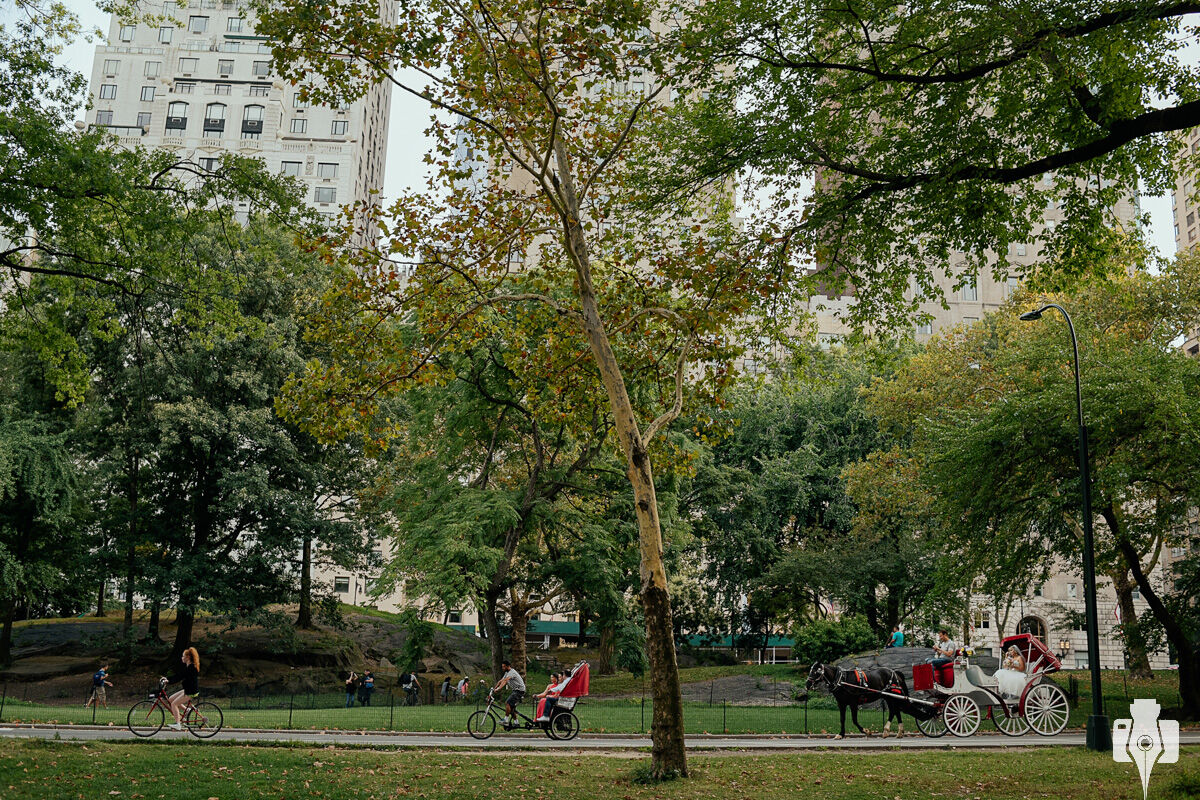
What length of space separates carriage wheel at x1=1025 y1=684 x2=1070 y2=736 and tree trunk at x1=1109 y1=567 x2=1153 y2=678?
346 inches

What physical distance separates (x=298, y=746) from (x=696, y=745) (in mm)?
8031

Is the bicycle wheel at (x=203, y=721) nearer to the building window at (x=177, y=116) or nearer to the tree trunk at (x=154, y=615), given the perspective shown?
the tree trunk at (x=154, y=615)

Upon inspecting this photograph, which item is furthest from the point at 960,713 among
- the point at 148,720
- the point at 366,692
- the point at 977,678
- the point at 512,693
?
the point at 366,692

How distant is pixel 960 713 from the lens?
20.2 m

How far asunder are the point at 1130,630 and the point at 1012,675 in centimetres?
1038

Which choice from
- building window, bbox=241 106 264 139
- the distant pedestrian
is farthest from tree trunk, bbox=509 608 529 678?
building window, bbox=241 106 264 139

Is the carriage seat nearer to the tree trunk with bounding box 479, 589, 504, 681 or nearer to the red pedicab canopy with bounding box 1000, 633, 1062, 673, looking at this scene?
the red pedicab canopy with bounding box 1000, 633, 1062, 673

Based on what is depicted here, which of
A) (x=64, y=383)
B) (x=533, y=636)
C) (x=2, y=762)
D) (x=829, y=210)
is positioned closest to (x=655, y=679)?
(x=829, y=210)

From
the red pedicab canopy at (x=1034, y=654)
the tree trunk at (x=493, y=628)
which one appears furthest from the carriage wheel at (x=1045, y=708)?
the tree trunk at (x=493, y=628)

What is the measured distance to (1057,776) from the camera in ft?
45.4

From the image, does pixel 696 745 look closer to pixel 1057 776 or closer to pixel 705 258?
pixel 1057 776

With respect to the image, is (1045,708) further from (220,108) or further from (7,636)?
(220,108)

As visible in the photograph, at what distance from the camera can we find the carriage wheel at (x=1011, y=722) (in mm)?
20250

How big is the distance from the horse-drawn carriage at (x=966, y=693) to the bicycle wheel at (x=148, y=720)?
13975 millimetres
